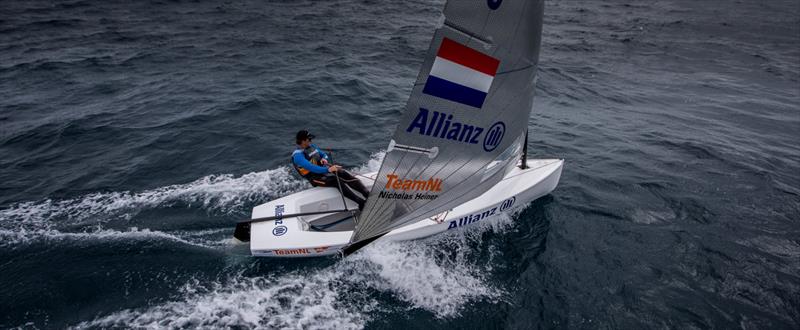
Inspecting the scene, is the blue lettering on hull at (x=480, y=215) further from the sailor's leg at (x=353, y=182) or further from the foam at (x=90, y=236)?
the foam at (x=90, y=236)

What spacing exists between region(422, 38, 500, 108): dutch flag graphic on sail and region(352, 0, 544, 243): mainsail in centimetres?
1

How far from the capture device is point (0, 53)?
17.3 m

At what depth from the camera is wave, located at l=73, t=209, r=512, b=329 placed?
222 inches

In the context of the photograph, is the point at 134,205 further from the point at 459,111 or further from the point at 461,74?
the point at 461,74

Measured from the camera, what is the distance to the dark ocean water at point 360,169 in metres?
6.02

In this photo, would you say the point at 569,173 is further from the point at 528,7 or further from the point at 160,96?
the point at 160,96

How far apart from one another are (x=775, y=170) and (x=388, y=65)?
13410 millimetres

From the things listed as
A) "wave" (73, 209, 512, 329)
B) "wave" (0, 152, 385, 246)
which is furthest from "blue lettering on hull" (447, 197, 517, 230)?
"wave" (0, 152, 385, 246)

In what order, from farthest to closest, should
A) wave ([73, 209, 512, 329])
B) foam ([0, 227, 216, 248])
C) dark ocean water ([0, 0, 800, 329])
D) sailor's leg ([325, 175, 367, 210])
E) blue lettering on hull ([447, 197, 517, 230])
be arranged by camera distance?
sailor's leg ([325, 175, 367, 210]), blue lettering on hull ([447, 197, 517, 230]), foam ([0, 227, 216, 248]), dark ocean water ([0, 0, 800, 329]), wave ([73, 209, 512, 329])

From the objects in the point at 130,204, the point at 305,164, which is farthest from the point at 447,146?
the point at 130,204

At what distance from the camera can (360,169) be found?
9727 millimetres

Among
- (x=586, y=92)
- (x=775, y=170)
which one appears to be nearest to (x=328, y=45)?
(x=586, y=92)

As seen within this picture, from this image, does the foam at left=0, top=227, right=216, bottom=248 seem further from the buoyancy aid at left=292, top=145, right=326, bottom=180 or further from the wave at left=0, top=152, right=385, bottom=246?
the buoyancy aid at left=292, top=145, right=326, bottom=180

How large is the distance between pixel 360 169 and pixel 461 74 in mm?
5531
